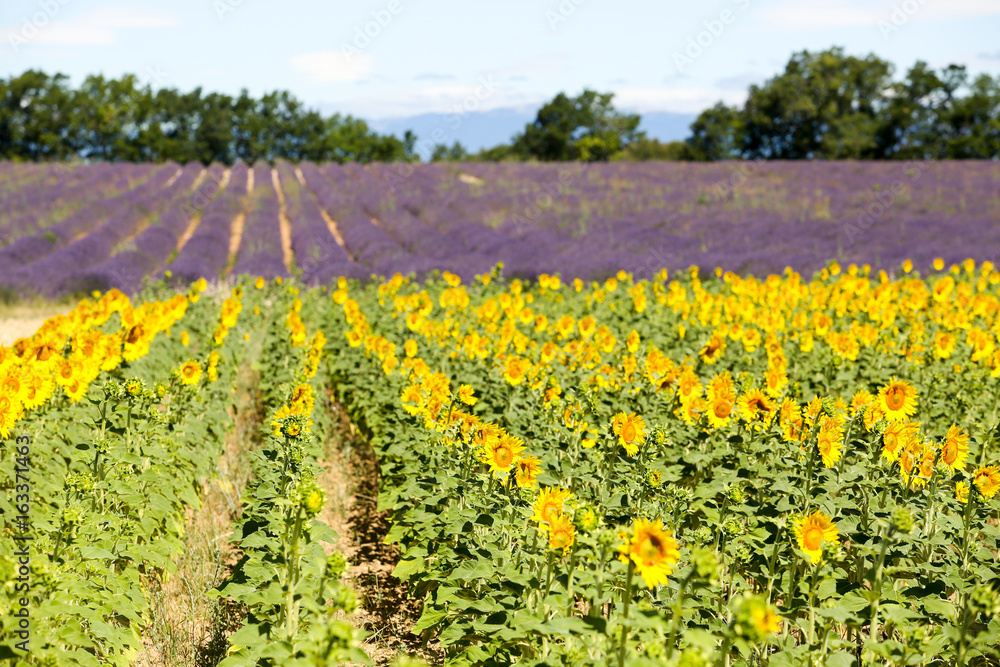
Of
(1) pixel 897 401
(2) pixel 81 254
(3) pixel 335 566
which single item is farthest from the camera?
(2) pixel 81 254

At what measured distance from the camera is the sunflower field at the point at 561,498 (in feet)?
7.54

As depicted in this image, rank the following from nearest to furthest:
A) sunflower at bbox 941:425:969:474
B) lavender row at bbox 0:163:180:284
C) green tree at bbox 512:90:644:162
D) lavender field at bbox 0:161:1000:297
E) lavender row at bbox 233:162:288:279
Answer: sunflower at bbox 941:425:969:474 < lavender field at bbox 0:161:1000:297 < lavender row at bbox 233:162:288:279 < lavender row at bbox 0:163:180:284 < green tree at bbox 512:90:644:162

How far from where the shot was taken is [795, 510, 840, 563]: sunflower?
248cm

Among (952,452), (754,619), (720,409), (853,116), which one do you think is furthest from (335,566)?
(853,116)

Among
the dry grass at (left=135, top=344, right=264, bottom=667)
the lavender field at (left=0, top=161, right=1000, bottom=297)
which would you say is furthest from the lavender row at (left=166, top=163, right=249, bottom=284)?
the dry grass at (left=135, top=344, right=264, bottom=667)

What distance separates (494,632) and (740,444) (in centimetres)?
186

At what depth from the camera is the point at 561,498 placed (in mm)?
2475

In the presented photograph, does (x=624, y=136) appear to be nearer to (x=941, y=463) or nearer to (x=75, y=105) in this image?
(x=75, y=105)

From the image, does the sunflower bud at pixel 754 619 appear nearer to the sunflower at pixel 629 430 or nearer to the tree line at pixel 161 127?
the sunflower at pixel 629 430

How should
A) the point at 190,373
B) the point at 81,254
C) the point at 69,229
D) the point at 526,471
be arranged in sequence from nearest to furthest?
the point at 526,471 < the point at 190,373 < the point at 81,254 < the point at 69,229

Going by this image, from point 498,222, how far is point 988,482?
1664 cm

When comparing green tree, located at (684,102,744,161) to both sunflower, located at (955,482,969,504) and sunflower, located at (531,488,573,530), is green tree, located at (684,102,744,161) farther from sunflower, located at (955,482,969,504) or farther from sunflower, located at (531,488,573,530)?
sunflower, located at (531,488,573,530)

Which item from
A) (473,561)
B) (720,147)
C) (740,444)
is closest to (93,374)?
(473,561)

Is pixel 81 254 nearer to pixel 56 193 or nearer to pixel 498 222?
pixel 498 222
